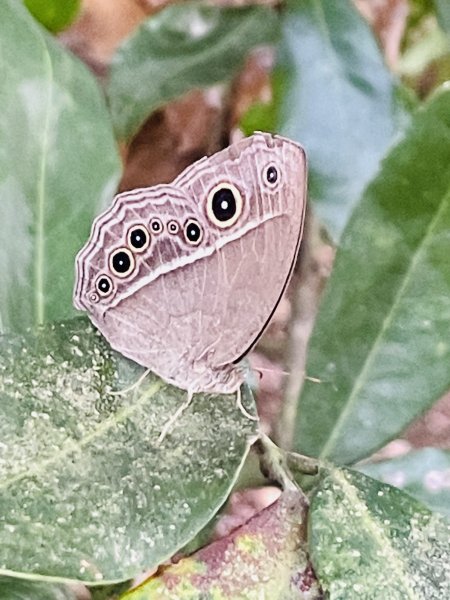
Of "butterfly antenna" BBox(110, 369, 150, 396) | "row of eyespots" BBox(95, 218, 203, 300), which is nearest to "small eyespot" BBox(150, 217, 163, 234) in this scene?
"row of eyespots" BBox(95, 218, 203, 300)

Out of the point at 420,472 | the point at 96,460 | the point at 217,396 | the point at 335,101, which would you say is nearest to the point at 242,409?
the point at 217,396

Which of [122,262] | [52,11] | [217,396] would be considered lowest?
[217,396]

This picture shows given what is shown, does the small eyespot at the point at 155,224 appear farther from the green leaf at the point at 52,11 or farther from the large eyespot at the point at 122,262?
the green leaf at the point at 52,11

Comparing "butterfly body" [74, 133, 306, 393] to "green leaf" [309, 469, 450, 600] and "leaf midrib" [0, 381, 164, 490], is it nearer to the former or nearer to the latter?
"leaf midrib" [0, 381, 164, 490]

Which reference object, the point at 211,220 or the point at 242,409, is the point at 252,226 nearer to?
the point at 211,220

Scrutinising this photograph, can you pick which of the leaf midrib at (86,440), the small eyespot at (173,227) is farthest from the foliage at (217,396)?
the small eyespot at (173,227)

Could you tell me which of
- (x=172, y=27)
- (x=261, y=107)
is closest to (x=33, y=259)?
(x=172, y=27)

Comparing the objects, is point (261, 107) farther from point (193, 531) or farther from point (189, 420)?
point (193, 531)
